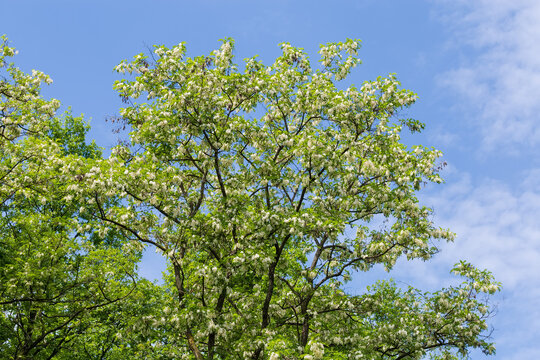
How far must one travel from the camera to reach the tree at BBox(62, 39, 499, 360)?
18547 mm

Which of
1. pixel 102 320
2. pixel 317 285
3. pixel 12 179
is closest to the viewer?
pixel 317 285

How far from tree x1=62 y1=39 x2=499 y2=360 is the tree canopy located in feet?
0.21

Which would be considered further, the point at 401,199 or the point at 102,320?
the point at 102,320

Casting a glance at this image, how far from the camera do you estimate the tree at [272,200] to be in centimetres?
1855

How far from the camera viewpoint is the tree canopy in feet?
60.8

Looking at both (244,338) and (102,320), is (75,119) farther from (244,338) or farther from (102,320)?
(244,338)

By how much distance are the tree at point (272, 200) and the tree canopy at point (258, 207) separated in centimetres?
6

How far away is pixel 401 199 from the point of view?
19250 millimetres

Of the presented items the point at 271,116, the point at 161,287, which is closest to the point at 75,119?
the point at 161,287

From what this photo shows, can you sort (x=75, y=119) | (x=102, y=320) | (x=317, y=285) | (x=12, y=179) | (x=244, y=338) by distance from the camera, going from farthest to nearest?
(x=75, y=119) < (x=102, y=320) < (x=12, y=179) < (x=317, y=285) < (x=244, y=338)

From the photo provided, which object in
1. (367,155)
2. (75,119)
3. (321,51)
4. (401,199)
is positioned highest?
(75,119)

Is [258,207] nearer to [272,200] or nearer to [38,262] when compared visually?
[272,200]

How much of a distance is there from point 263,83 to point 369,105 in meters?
4.19

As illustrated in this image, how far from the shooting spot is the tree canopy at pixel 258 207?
60.8 feet
